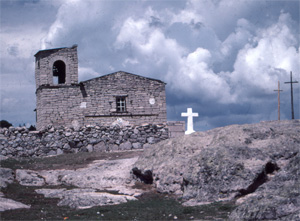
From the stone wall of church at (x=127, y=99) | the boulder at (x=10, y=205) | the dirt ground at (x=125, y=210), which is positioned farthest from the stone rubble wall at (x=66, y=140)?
the boulder at (x=10, y=205)

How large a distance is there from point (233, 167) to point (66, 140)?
14.1m

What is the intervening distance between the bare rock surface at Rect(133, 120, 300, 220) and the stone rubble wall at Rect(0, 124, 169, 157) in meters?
9.26

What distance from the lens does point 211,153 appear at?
33.3 ft

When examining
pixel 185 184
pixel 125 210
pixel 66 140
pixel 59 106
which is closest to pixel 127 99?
pixel 59 106

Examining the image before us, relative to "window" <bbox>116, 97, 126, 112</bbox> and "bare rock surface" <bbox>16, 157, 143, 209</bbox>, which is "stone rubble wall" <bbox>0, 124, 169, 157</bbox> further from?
"bare rock surface" <bbox>16, 157, 143, 209</bbox>

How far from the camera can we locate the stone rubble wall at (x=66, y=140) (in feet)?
71.2

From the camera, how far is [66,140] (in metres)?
21.9

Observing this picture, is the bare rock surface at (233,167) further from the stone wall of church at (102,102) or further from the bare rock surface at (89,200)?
the stone wall of church at (102,102)

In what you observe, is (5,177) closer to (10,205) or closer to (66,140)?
(10,205)

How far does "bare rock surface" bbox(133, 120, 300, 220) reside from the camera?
8.80 meters

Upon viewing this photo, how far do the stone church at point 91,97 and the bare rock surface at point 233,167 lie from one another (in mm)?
14016

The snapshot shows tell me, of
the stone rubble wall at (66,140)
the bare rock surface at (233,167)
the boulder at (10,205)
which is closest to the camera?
the bare rock surface at (233,167)

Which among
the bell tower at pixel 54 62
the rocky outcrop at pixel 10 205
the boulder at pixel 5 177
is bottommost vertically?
the rocky outcrop at pixel 10 205

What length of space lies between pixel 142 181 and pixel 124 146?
31.4ft
